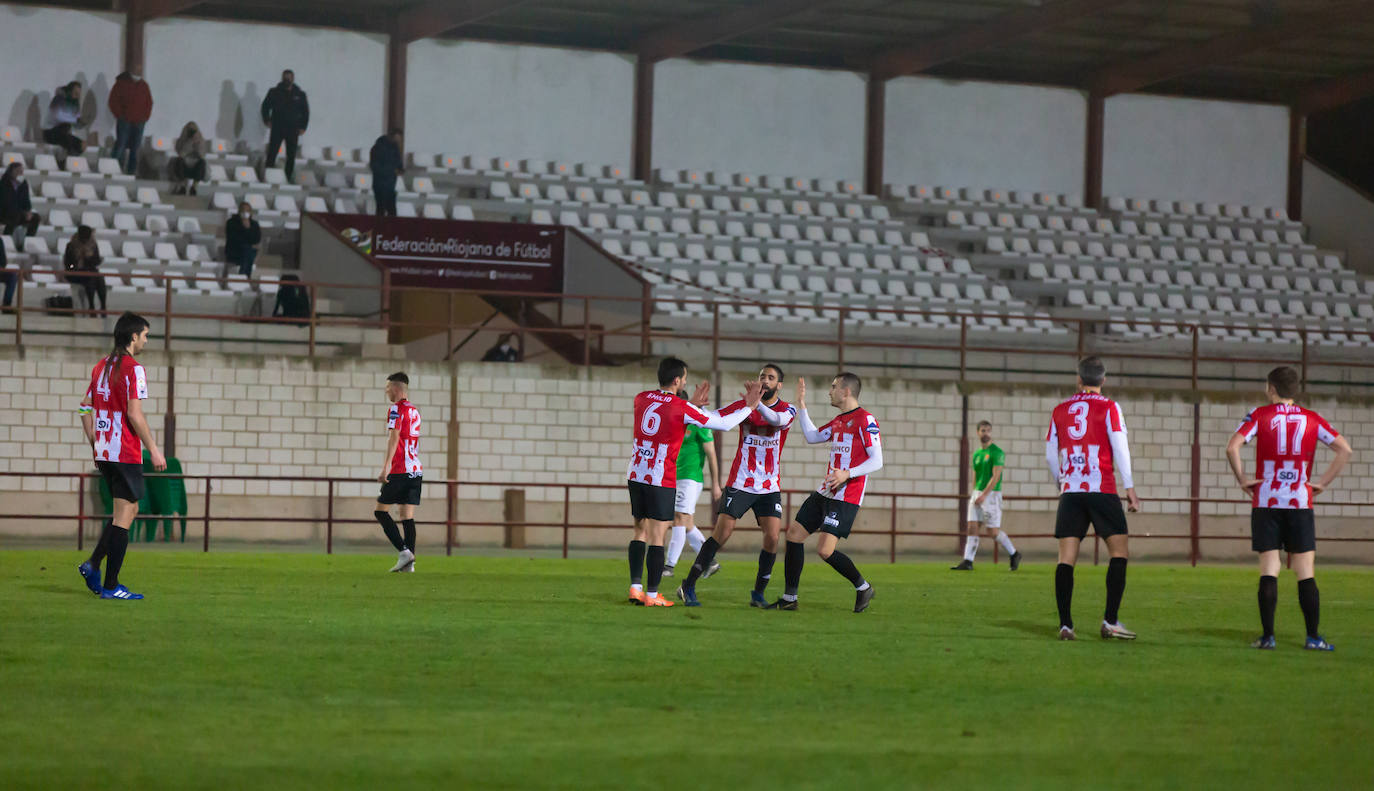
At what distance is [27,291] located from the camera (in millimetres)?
23484

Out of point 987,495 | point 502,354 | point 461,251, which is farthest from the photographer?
point 461,251

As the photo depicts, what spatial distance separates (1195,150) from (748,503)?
95.0 feet

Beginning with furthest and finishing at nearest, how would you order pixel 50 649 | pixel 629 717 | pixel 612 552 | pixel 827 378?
1. pixel 827 378
2. pixel 612 552
3. pixel 50 649
4. pixel 629 717

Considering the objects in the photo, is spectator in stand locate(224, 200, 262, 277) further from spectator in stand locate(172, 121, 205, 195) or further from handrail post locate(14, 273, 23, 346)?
handrail post locate(14, 273, 23, 346)

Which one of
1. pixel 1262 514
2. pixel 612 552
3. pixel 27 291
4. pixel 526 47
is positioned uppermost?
pixel 526 47

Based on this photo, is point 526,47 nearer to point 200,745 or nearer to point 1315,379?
point 1315,379

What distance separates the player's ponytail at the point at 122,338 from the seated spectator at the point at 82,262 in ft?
39.5

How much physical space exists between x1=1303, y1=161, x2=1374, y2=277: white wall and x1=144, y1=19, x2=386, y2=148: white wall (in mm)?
20831

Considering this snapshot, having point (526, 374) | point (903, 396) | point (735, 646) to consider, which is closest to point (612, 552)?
point (526, 374)

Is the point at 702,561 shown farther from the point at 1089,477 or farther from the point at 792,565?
the point at 1089,477

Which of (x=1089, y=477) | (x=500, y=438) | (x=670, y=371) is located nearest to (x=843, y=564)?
(x=670, y=371)

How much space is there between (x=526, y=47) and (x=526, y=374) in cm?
1217

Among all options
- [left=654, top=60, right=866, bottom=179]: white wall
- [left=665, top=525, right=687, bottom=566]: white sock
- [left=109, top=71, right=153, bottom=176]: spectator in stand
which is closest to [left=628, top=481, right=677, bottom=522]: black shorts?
[left=665, top=525, right=687, bottom=566]: white sock

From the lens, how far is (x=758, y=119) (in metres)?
35.5
